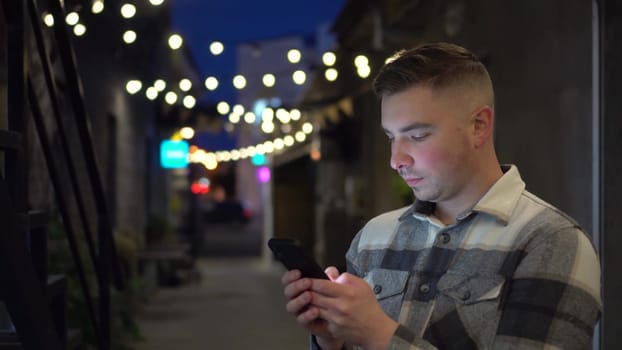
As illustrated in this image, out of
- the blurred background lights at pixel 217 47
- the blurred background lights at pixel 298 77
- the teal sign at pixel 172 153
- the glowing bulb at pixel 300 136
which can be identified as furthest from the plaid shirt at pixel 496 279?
the glowing bulb at pixel 300 136

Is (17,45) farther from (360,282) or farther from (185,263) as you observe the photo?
(185,263)

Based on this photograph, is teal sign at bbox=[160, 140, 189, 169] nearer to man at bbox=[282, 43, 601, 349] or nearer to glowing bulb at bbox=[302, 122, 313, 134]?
glowing bulb at bbox=[302, 122, 313, 134]

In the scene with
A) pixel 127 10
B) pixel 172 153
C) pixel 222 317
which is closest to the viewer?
pixel 127 10

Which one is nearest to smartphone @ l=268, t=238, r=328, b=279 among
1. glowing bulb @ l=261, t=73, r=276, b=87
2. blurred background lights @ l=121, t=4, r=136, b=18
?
blurred background lights @ l=121, t=4, r=136, b=18

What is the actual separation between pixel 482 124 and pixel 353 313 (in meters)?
0.47

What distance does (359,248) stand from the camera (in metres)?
2.00

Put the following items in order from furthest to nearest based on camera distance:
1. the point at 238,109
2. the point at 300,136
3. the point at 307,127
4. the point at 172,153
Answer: the point at 300,136 → the point at 307,127 → the point at 172,153 → the point at 238,109

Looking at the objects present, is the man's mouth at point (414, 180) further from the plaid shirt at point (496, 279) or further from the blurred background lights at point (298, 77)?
the blurred background lights at point (298, 77)

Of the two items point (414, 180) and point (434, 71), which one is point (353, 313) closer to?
point (414, 180)

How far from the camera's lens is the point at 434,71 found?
1.72 metres

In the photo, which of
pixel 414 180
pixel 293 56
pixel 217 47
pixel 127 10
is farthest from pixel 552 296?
pixel 293 56

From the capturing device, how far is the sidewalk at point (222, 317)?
8.86m

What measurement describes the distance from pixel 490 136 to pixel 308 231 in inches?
912

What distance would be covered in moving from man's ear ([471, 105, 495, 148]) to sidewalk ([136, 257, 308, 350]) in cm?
706
